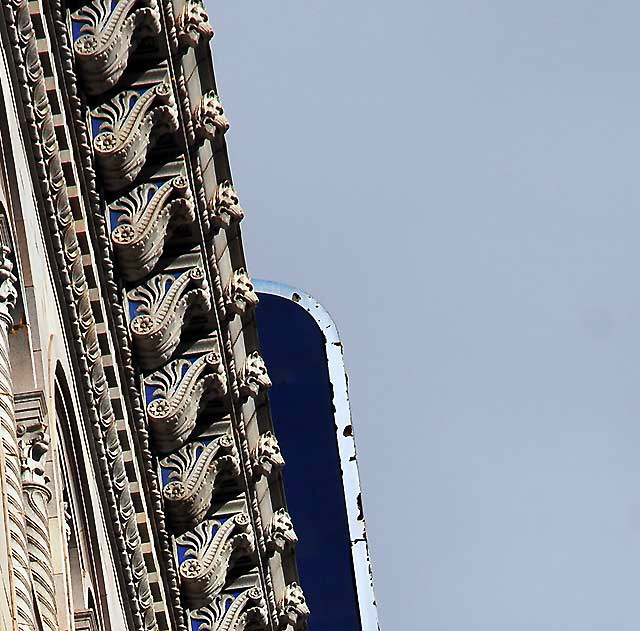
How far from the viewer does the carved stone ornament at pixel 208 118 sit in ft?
83.1

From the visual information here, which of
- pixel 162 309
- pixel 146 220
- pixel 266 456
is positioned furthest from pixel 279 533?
pixel 146 220

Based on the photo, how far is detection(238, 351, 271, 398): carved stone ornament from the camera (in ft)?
87.4

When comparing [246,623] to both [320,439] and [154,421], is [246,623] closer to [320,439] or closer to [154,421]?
[154,421]

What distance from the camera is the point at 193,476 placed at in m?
25.9

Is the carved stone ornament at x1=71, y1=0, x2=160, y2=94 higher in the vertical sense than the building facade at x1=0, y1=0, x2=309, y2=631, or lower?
higher

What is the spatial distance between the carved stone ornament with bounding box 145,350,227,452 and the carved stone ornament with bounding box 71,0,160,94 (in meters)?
2.95

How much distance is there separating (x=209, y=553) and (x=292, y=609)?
2.29 meters

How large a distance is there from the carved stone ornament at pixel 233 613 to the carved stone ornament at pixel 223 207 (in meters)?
3.70

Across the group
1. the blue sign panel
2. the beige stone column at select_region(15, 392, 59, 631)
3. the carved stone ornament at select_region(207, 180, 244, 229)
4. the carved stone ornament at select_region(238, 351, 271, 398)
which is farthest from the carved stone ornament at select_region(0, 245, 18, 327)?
the blue sign panel

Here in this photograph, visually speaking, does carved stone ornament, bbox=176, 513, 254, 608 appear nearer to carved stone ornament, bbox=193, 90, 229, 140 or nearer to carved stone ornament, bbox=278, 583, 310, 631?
carved stone ornament, bbox=278, 583, 310, 631

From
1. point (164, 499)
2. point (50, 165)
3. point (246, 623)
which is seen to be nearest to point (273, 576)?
point (246, 623)

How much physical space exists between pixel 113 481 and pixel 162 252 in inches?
98.5

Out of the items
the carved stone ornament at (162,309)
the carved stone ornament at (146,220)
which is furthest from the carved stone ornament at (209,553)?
the carved stone ornament at (146,220)

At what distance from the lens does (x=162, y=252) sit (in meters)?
25.2
